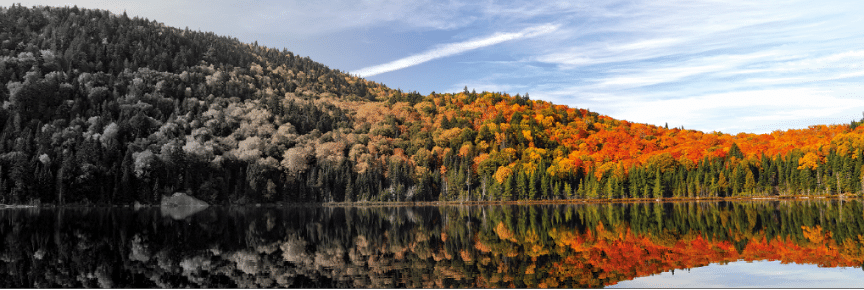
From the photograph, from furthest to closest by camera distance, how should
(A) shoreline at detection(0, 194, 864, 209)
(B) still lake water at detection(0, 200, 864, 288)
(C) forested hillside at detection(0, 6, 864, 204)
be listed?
(C) forested hillside at detection(0, 6, 864, 204) < (A) shoreline at detection(0, 194, 864, 209) < (B) still lake water at detection(0, 200, 864, 288)

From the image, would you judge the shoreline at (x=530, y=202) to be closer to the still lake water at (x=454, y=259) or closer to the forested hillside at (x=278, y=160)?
the forested hillside at (x=278, y=160)

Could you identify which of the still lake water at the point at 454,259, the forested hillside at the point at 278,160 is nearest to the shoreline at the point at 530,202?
the forested hillside at the point at 278,160

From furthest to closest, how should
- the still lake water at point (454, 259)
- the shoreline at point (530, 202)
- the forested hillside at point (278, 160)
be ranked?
the forested hillside at point (278, 160)
the shoreline at point (530, 202)
the still lake water at point (454, 259)

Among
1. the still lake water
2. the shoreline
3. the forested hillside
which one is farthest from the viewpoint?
the forested hillside

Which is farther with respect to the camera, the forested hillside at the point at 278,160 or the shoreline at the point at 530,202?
the forested hillside at the point at 278,160

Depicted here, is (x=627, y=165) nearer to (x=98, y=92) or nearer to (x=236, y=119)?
(x=236, y=119)

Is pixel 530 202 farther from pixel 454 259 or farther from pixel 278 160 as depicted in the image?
pixel 454 259

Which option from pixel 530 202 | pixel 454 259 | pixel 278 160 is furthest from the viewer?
pixel 278 160

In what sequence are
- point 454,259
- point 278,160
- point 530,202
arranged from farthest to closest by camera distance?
point 278,160 < point 530,202 < point 454,259

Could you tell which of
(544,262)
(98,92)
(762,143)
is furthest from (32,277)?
(762,143)

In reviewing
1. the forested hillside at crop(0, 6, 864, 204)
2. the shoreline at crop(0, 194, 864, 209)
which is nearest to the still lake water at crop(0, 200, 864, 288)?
the shoreline at crop(0, 194, 864, 209)

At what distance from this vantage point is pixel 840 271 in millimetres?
24406

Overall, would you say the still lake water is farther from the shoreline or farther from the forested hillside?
the forested hillside

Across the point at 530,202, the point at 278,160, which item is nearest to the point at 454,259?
the point at 530,202
